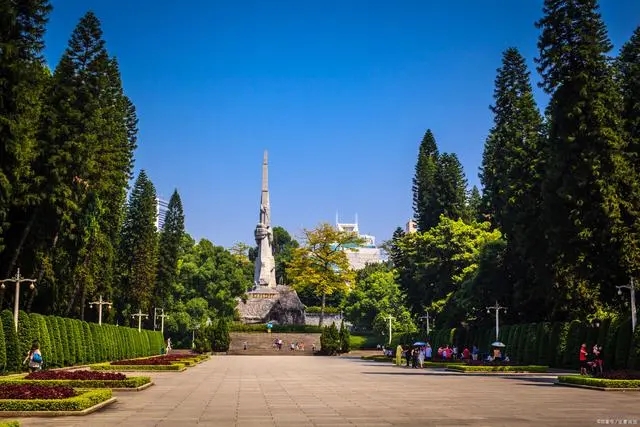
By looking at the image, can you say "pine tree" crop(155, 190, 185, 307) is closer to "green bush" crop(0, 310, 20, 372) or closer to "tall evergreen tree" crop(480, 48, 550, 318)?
"tall evergreen tree" crop(480, 48, 550, 318)

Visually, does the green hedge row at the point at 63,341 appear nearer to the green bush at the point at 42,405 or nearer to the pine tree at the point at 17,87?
the pine tree at the point at 17,87

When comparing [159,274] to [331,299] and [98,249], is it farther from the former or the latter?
[331,299]

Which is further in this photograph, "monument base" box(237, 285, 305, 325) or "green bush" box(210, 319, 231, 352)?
"monument base" box(237, 285, 305, 325)

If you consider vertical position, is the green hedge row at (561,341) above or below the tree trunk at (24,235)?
below

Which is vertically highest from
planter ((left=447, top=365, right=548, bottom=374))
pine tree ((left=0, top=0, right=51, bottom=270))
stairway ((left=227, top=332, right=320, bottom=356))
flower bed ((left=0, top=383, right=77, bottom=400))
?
pine tree ((left=0, top=0, right=51, bottom=270))

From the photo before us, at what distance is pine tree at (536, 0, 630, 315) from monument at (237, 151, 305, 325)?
64.8 m

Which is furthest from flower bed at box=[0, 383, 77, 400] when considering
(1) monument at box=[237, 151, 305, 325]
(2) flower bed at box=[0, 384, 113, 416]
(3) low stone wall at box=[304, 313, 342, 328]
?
(3) low stone wall at box=[304, 313, 342, 328]

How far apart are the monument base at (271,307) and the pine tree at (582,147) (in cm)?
6470

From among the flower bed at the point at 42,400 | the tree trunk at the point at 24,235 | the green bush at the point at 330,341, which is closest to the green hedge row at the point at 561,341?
the green bush at the point at 330,341

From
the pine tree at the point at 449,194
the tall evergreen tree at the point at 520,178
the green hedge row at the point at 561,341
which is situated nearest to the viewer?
the green hedge row at the point at 561,341

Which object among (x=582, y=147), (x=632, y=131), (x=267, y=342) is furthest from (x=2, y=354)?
(x=267, y=342)

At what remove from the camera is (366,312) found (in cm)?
10375

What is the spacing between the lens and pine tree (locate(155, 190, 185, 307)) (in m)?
83.0

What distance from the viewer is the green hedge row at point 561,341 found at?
33.3 metres
